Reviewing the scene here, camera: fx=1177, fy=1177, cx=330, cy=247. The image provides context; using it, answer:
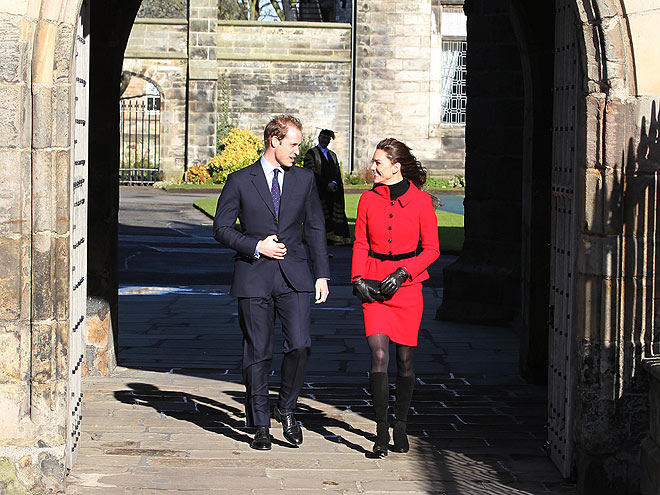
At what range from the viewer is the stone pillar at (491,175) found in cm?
1102

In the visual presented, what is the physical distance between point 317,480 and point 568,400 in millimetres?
1339

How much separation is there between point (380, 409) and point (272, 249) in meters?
1.03

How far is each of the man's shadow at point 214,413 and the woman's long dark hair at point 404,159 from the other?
151cm

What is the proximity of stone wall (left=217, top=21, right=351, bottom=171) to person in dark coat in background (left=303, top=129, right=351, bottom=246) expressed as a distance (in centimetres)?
1295

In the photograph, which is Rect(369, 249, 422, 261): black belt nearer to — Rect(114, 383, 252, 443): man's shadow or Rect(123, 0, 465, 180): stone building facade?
Rect(114, 383, 252, 443): man's shadow

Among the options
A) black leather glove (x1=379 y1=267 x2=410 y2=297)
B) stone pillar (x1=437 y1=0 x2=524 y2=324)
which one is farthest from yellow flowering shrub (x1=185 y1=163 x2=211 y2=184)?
black leather glove (x1=379 y1=267 x2=410 y2=297)

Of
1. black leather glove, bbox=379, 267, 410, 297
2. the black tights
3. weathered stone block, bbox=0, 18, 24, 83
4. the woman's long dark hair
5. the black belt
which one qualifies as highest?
weathered stone block, bbox=0, 18, 24, 83

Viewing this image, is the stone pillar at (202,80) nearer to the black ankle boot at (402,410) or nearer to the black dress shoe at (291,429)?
the black dress shoe at (291,429)

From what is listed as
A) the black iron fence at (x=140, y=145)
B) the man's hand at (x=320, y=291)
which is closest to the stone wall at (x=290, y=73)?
the black iron fence at (x=140, y=145)

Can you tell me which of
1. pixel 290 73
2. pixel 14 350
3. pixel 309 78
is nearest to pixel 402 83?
pixel 309 78

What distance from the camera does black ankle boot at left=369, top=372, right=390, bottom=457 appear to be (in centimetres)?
626

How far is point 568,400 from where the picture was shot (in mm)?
5980

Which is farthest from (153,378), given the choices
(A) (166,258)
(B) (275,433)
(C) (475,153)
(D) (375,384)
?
(A) (166,258)

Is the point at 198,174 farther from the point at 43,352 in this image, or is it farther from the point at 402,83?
the point at 43,352
